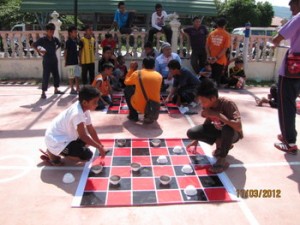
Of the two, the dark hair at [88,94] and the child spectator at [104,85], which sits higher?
the dark hair at [88,94]

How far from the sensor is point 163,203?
3184 mm

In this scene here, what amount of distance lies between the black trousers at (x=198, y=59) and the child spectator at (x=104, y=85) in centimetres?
290

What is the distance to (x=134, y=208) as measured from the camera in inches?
123

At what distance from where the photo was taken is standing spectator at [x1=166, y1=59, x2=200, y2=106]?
6270mm

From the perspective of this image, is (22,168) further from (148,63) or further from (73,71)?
(73,71)

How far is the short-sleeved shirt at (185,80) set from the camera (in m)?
6.27

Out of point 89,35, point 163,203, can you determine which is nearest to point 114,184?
point 163,203

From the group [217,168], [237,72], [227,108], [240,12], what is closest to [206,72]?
[237,72]

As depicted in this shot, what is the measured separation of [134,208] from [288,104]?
255 centimetres

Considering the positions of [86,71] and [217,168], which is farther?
[86,71]

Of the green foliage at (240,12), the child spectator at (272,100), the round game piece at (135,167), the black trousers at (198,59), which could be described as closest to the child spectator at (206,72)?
the black trousers at (198,59)

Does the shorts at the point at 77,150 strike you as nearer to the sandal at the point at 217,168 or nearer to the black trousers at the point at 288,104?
the sandal at the point at 217,168

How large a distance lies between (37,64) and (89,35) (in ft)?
7.85

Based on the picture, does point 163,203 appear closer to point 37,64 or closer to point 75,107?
point 75,107
